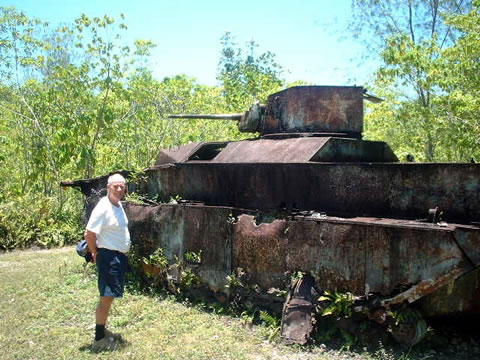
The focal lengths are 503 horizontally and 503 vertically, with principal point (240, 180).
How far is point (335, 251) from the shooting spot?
5.09 metres

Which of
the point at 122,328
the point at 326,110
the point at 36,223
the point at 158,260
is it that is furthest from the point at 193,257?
the point at 36,223

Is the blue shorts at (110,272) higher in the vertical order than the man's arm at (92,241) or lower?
lower

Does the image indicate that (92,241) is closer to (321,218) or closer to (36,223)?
(321,218)

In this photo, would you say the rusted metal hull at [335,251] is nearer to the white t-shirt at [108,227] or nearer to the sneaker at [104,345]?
the white t-shirt at [108,227]

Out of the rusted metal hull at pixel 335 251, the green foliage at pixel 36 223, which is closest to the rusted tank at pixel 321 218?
the rusted metal hull at pixel 335 251

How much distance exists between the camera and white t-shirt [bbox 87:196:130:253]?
5.07 metres

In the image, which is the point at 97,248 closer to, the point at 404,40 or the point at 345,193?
the point at 345,193

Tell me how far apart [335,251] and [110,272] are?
228 centimetres

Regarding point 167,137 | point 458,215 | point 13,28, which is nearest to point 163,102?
point 167,137

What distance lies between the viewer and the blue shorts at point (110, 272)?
5.03 metres

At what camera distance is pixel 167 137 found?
17312mm

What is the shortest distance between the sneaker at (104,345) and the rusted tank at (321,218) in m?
1.61

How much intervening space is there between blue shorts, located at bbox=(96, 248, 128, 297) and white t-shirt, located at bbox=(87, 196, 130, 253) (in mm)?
73

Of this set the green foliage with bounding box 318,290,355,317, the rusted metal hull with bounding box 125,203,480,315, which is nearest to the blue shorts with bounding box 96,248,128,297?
the rusted metal hull with bounding box 125,203,480,315
